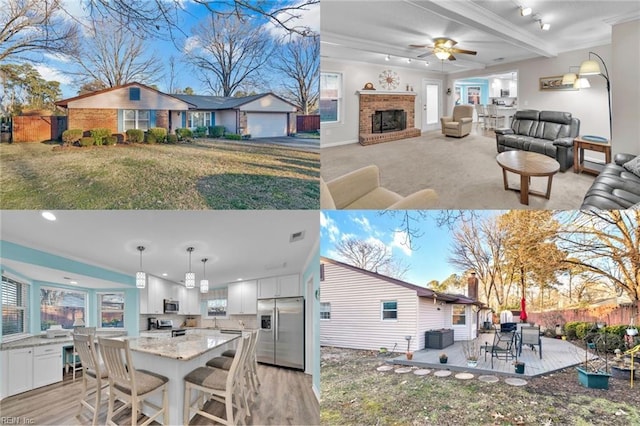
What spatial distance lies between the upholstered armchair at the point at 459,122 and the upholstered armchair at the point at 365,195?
725 millimetres

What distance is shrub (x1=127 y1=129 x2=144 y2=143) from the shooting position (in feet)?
7.60

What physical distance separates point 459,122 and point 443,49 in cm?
56

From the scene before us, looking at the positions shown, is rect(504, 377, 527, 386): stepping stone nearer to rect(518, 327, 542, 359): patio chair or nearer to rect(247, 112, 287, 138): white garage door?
rect(518, 327, 542, 359): patio chair

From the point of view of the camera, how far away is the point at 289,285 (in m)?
3.29

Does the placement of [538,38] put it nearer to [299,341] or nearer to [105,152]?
[105,152]

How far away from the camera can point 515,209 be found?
2234mm

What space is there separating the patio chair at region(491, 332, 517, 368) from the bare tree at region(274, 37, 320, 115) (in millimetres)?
1875

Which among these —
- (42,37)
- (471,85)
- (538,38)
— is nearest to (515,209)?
(471,85)

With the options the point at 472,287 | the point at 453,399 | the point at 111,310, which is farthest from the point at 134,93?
the point at 453,399

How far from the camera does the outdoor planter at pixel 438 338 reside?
2117mm

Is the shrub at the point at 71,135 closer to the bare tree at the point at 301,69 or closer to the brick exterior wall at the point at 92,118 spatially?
the brick exterior wall at the point at 92,118

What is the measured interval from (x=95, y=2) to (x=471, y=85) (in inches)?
102

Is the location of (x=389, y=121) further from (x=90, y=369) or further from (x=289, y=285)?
(x=90, y=369)

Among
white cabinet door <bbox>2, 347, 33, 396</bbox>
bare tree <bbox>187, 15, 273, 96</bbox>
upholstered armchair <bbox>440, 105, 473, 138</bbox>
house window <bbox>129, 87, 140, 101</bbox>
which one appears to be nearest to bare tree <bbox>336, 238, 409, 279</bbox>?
upholstered armchair <bbox>440, 105, 473, 138</bbox>
